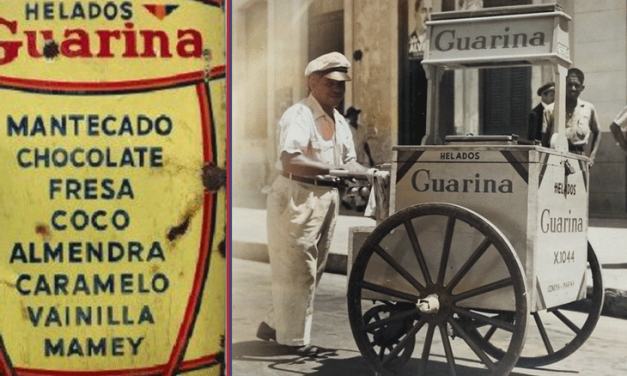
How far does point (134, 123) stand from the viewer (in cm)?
182

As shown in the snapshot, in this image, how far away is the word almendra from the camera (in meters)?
1.79

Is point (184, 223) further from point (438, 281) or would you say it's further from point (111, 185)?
point (438, 281)

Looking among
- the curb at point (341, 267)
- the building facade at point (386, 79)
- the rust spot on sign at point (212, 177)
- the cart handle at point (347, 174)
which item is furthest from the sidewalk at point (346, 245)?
the cart handle at point (347, 174)

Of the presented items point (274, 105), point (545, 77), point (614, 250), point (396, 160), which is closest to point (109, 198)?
point (396, 160)

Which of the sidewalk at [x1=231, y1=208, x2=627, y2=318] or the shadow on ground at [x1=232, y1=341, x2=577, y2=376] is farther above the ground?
Result: the sidewalk at [x1=231, y1=208, x2=627, y2=318]

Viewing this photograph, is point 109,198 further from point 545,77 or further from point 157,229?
point 545,77

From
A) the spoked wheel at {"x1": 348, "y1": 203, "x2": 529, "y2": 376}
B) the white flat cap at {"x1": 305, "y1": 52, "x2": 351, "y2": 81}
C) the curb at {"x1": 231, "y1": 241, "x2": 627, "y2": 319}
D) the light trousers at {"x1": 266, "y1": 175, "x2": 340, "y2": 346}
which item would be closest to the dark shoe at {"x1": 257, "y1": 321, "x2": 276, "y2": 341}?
the light trousers at {"x1": 266, "y1": 175, "x2": 340, "y2": 346}

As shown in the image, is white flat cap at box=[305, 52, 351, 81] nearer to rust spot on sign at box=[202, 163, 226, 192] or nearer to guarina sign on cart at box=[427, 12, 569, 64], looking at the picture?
guarina sign on cart at box=[427, 12, 569, 64]

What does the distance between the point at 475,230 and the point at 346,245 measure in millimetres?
4023

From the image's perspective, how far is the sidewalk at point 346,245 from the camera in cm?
392

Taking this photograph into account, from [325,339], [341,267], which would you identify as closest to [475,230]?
[325,339]

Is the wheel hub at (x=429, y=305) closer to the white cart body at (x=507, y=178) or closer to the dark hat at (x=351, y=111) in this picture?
the white cart body at (x=507, y=178)

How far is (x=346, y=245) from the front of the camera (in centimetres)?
721

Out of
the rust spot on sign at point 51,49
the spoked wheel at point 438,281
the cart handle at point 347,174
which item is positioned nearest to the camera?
the rust spot on sign at point 51,49
